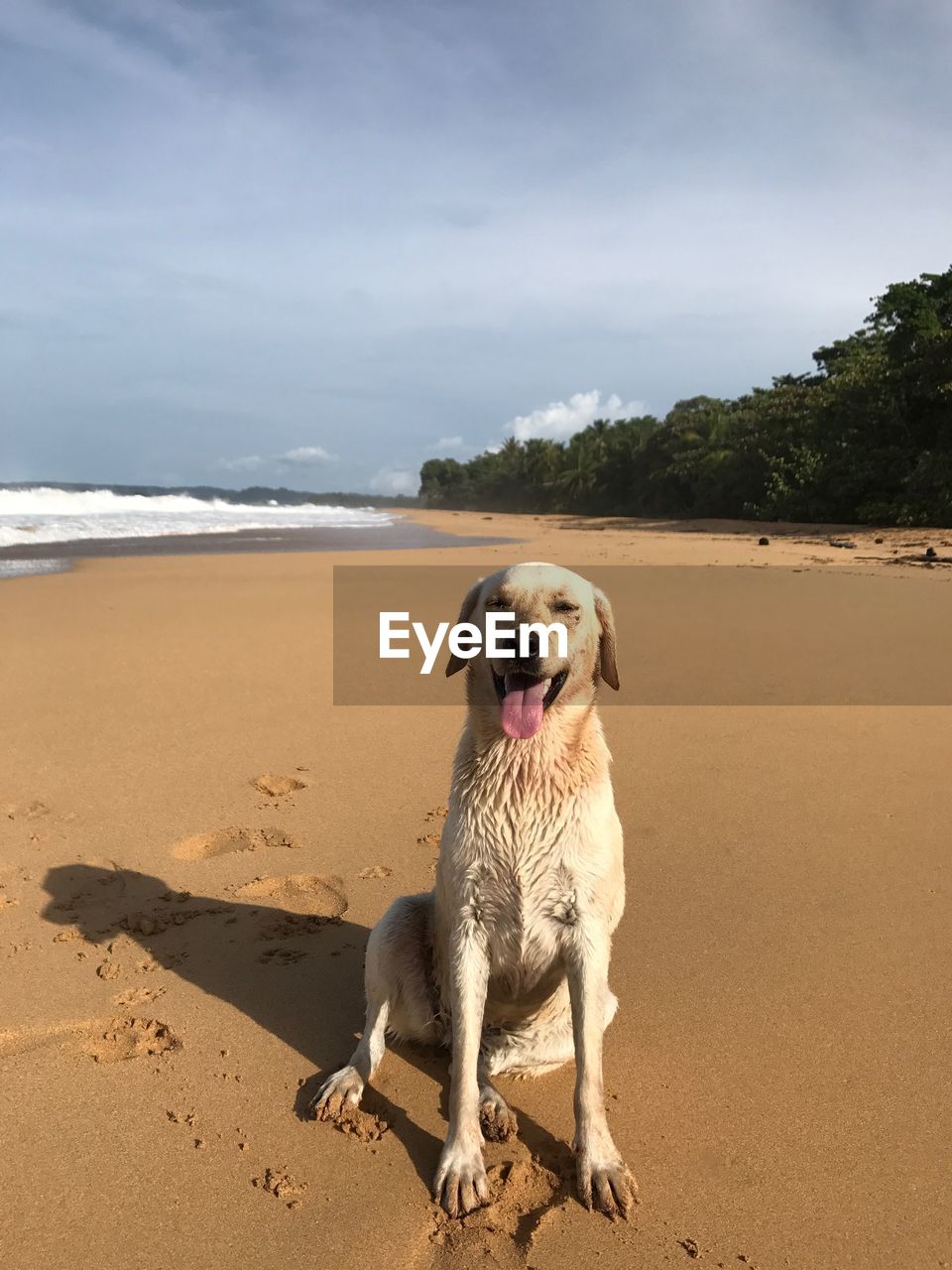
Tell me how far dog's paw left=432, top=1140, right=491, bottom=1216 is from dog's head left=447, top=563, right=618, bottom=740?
1209 millimetres

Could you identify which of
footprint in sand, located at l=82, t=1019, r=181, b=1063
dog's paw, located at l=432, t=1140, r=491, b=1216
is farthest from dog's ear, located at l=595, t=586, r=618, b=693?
footprint in sand, located at l=82, t=1019, r=181, b=1063

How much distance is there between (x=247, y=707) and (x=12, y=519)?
2851 cm

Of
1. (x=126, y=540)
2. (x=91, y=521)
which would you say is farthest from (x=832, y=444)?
(x=91, y=521)

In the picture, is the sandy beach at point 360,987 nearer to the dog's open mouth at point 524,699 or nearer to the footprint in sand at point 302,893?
the footprint in sand at point 302,893

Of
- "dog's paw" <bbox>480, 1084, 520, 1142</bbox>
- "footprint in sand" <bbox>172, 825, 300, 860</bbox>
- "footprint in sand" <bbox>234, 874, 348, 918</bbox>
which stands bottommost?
"dog's paw" <bbox>480, 1084, 520, 1142</bbox>

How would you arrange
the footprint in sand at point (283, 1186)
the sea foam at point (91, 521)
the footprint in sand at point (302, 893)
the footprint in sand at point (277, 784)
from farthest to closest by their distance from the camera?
the sea foam at point (91, 521)
the footprint in sand at point (277, 784)
the footprint in sand at point (302, 893)
the footprint in sand at point (283, 1186)

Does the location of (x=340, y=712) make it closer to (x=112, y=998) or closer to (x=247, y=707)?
(x=247, y=707)

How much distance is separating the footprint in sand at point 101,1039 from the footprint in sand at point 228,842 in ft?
4.30

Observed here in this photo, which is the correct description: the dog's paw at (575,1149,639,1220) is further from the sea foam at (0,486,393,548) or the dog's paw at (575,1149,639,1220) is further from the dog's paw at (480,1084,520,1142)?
the sea foam at (0,486,393,548)

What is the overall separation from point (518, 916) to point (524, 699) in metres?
0.67

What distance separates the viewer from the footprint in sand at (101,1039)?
111 inches

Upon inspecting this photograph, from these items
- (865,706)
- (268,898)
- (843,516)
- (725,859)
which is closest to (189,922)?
Result: (268,898)

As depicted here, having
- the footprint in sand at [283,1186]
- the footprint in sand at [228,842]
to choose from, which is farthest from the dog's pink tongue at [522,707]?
the footprint in sand at [228,842]

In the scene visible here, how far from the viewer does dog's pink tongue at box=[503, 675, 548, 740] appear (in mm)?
2625
